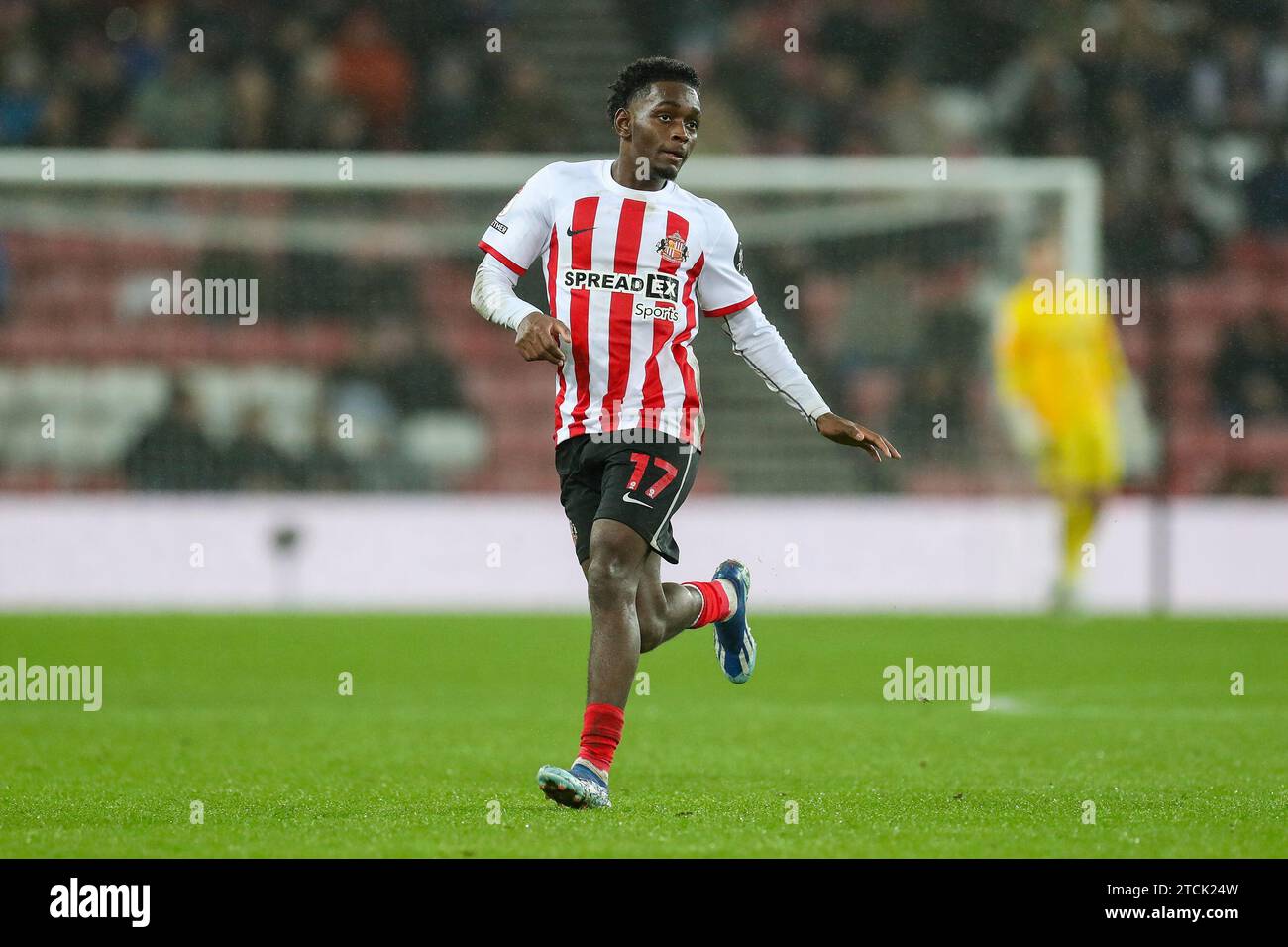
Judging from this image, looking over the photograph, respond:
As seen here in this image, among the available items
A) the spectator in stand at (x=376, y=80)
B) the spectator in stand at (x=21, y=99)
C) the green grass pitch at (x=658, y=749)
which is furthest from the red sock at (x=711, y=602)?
the spectator in stand at (x=21, y=99)

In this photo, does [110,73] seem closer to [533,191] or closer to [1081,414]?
[1081,414]

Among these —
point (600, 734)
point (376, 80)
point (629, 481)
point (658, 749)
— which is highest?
point (376, 80)

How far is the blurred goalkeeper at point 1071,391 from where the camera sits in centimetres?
1408

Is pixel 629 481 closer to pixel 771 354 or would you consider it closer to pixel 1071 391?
pixel 771 354

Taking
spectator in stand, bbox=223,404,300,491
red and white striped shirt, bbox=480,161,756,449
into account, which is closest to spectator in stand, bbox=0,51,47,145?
spectator in stand, bbox=223,404,300,491

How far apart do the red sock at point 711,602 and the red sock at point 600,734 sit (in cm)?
84

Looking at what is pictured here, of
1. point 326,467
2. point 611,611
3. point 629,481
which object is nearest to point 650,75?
point 629,481

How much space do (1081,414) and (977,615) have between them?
161 centimetres

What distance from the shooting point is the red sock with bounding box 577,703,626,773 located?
5.55 m

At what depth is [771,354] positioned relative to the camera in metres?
6.30

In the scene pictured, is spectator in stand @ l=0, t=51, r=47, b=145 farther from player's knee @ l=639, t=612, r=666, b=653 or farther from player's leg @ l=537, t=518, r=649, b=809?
player's leg @ l=537, t=518, r=649, b=809

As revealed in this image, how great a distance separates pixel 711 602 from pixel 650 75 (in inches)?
67.8

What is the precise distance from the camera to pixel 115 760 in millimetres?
6676

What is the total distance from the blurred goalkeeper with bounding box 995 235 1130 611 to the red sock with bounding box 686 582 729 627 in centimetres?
785
